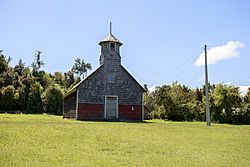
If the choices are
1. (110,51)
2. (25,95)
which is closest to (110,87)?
(110,51)

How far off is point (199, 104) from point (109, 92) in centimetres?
1210

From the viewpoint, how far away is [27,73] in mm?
56531

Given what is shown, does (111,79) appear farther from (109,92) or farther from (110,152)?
(110,152)

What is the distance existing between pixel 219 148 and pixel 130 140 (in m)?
3.36

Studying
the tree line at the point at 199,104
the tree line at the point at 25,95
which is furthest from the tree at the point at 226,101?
the tree line at the point at 25,95

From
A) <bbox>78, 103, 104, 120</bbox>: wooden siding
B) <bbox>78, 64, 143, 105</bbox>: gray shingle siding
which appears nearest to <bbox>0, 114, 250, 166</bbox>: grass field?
<bbox>78, 103, 104, 120</bbox>: wooden siding

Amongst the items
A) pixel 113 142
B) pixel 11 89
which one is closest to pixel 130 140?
pixel 113 142

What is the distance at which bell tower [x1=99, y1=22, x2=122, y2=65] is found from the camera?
2869 centimetres

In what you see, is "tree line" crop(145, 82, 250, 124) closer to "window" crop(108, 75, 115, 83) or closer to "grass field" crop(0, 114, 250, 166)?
"window" crop(108, 75, 115, 83)

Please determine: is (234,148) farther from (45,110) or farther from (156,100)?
(45,110)

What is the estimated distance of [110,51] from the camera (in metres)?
28.9

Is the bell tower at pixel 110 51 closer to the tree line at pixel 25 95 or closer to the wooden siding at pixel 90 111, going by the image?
the wooden siding at pixel 90 111

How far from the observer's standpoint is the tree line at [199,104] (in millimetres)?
30312

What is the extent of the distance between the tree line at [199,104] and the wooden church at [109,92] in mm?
7655
